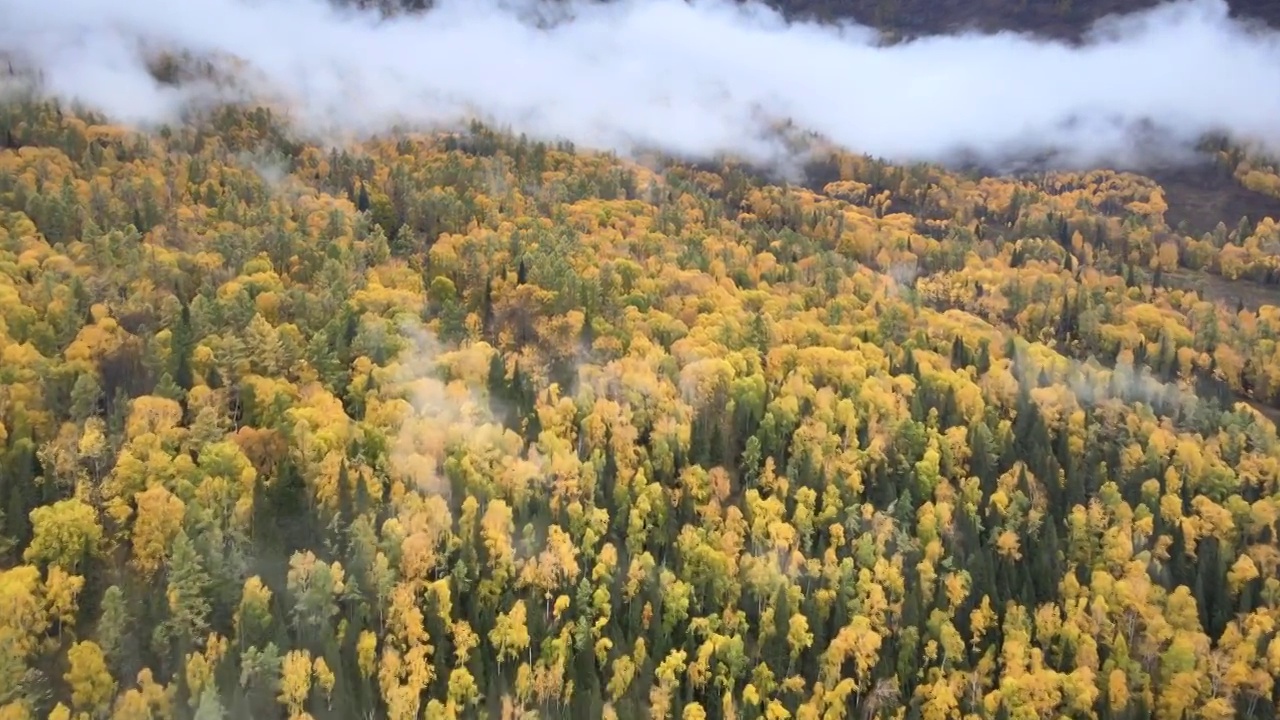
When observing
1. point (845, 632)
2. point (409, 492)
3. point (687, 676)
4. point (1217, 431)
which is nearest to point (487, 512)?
point (409, 492)

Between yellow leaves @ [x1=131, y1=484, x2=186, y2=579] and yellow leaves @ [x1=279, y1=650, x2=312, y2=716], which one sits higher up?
yellow leaves @ [x1=131, y1=484, x2=186, y2=579]

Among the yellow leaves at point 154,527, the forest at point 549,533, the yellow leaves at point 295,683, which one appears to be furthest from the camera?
the yellow leaves at point 154,527

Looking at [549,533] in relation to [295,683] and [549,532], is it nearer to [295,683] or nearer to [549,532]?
[549,532]

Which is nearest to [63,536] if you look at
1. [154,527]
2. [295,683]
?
[154,527]

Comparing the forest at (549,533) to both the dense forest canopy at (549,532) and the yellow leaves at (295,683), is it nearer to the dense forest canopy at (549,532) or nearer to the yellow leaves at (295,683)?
the yellow leaves at (295,683)

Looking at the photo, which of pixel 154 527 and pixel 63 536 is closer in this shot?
pixel 63 536

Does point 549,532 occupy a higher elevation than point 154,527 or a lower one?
lower

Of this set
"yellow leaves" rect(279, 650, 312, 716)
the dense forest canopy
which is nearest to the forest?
"yellow leaves" rect(279, 650, 312, 716)

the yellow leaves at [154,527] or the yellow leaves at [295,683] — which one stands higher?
the yellow leaves at [154,527]

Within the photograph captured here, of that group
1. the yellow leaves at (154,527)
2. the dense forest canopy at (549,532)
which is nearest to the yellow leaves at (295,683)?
the dense forest canopy at (549,532)

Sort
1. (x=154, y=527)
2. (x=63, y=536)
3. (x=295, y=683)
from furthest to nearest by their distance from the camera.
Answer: (x=154, y=527)
(x=63, y=536)
(x=295, y=683)

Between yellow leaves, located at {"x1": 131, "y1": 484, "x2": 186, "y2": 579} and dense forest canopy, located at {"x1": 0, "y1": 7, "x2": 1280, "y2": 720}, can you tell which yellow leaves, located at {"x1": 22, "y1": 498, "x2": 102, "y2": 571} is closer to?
dense forest canopy, located at {"x1": 0, "y1": 7, "x2": 1280, "y2": 720}
